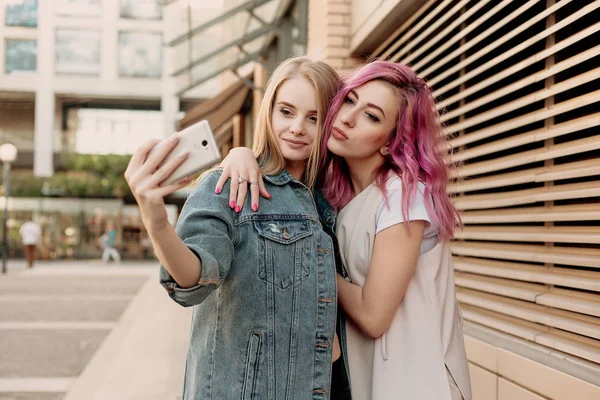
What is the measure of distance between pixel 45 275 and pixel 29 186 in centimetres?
1318

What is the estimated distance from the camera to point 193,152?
1379mm

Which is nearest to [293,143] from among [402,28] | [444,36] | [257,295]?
[257,295]

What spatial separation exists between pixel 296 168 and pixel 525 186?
1.75 m

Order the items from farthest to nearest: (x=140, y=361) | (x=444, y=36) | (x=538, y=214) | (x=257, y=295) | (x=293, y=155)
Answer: (x=140, y=361) → (x=444, y=36) → (x=538, y=214) → (x=293, y=155) → (x=257, y=295)

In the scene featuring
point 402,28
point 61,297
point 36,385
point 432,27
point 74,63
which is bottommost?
point 61,297

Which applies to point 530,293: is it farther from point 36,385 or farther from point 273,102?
point 36,385

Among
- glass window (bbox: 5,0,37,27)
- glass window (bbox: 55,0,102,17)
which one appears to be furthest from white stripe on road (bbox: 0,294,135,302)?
glass window (bbox: 5,0,37,27)

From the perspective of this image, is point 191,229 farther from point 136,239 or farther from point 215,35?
point 136,239

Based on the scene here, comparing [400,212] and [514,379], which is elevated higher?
[400,212]

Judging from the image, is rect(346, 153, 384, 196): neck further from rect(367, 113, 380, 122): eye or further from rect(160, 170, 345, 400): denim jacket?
rect(160, 170, 345, 400): denim jacket

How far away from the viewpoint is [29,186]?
31.1 meters

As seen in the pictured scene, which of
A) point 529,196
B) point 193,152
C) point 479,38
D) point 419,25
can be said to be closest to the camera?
point 193,152

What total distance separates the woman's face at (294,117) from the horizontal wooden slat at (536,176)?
1.09 m

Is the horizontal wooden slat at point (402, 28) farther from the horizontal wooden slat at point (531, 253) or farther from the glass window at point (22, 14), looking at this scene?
the glass window at point (22, 14)
